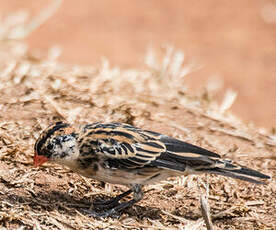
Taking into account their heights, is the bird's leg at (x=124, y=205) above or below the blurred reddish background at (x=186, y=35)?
above

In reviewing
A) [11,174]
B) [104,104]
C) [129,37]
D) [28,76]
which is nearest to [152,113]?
[104,104]

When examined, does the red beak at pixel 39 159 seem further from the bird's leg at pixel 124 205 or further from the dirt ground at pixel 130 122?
the bird's leg at pixel 124 205

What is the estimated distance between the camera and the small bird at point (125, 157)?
6949 millimetres

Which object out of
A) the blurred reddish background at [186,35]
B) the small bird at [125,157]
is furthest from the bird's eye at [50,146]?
the blurred reddish background at [186,35]

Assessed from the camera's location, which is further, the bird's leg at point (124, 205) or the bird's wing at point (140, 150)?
the bird's leg at point (124, 205)

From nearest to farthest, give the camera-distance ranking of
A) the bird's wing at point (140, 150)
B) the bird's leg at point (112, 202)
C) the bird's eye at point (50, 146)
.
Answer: the bird's wing at point (140, 150)
the bird's eye at point (50, 146)
the bird's leg at point (112, 202)

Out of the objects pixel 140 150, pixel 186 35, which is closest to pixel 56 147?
pixel 140 150

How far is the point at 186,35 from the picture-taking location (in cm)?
2034

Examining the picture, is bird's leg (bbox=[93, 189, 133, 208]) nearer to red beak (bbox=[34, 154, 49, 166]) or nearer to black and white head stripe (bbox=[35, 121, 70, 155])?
red beak (bbox=[34, 154, 49, 166])

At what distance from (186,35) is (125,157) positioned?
13865 millimetres

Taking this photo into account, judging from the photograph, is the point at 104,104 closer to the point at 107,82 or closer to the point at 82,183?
the point at 107,82

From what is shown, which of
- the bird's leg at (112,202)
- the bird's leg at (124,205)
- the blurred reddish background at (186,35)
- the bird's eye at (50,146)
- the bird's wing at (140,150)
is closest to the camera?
the bird's wing at (140,150)

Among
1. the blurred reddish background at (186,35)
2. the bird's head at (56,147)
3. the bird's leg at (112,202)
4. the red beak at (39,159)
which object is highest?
the bird's head at (56,147)

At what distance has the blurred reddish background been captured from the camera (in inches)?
704
